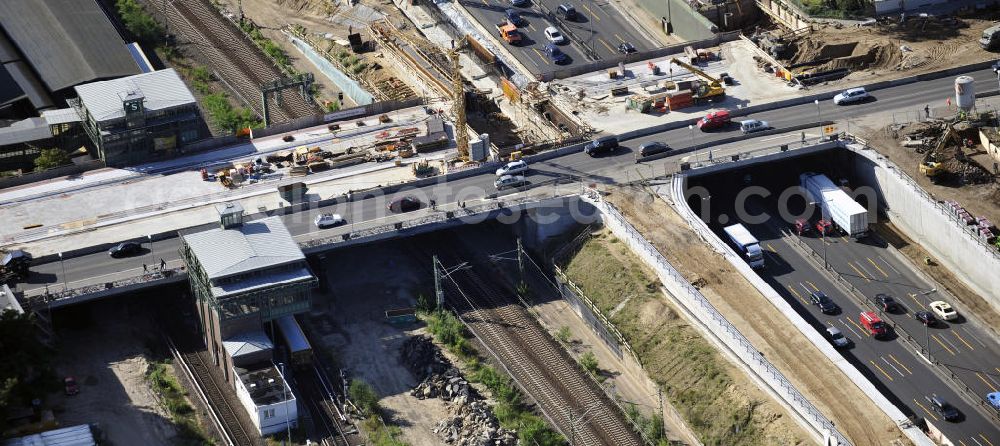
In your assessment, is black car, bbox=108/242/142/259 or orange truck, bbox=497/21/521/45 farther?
orange truck, bbox=497/21/521/45

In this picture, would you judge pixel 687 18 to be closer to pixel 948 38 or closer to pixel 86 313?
pixel 948 38

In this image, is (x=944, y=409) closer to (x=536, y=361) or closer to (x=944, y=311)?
(x=944, y=311)

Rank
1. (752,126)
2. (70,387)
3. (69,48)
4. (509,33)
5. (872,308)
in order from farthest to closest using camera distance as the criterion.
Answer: (509,33), (69,48), (752,126), (872,308), (70,387)

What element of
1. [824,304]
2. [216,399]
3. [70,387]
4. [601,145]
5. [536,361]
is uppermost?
[601,145]

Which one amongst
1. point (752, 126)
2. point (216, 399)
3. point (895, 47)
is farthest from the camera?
point (895, 47)

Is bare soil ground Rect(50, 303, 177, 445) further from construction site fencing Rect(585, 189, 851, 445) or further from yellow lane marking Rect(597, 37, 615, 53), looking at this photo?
yellow lane marking Rect(597, 37, 615, 53)

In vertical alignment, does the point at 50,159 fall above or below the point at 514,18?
above

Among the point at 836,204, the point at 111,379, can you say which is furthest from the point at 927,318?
the point at 111,379

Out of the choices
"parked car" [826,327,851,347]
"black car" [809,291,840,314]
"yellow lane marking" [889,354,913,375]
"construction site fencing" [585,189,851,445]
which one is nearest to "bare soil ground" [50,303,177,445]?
"construction site fencing" [585,189,851,445]
